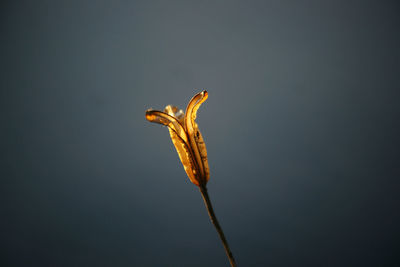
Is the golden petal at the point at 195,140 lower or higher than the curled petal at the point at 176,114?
lower

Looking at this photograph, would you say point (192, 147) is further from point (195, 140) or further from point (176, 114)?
point (176, 114)

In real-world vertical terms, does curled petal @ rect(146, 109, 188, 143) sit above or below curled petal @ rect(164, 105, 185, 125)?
below

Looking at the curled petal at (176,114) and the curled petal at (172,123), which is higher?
the curled petal at (176,114)

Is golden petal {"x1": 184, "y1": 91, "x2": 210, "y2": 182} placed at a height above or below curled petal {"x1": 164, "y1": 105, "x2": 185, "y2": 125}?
below

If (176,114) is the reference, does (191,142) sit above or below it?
below

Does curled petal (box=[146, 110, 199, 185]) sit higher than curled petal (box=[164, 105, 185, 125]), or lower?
lower

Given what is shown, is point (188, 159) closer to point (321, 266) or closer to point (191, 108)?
point (191, 108)

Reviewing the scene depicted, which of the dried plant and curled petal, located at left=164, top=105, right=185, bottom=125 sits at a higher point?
curled petal, located at left=164, top=105, right=185, bottom=125

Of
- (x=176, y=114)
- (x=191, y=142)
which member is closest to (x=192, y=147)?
(x=191, y=142)

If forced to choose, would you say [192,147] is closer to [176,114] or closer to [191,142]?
[191,142]

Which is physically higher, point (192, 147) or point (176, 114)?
point (176, 114)

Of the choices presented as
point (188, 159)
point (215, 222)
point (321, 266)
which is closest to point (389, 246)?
point (321, 266)
